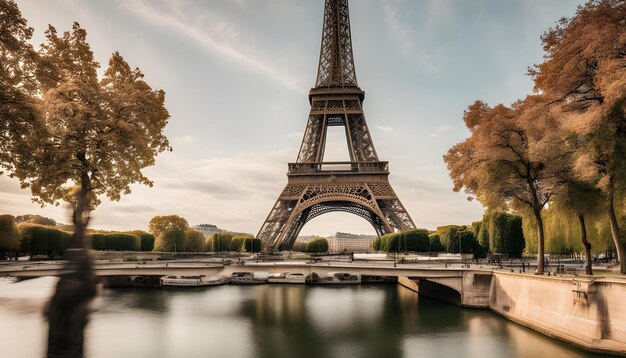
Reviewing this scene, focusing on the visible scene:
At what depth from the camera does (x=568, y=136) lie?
75.3ft

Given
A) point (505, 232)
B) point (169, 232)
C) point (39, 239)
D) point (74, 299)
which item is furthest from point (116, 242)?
point (74, 299)

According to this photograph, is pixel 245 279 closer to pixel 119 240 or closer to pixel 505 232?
pixel 505 232

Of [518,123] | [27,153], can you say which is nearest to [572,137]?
[518,123]

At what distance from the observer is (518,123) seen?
25.7 metres

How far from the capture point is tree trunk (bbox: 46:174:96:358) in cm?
609

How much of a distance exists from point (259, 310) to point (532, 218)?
21.9m

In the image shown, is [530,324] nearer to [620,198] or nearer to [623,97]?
[620,198]

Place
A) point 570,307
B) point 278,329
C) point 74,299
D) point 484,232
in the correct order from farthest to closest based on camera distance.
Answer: point 484,232, point 278,329, point 570,307, point 74,299

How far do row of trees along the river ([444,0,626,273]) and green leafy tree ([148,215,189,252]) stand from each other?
186 feet

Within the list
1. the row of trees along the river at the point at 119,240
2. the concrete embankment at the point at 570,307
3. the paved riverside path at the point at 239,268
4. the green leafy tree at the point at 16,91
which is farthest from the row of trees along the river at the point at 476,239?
the green leafy tree at the point at 16,91

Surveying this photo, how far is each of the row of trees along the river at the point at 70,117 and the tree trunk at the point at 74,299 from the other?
6918 millimetres

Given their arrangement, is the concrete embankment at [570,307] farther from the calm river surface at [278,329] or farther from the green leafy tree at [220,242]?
the green leafy tree at [220,242]

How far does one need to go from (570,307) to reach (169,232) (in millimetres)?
66704

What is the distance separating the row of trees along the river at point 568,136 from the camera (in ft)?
64.6
